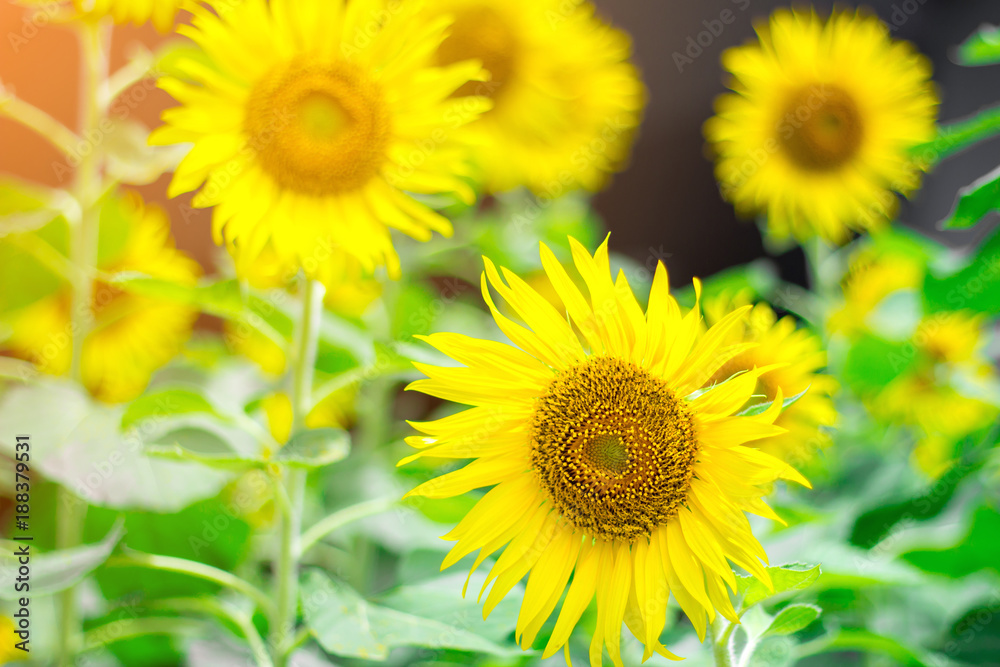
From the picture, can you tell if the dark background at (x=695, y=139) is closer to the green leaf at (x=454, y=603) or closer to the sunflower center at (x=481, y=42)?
the sunflower center at (x=481, y=42)

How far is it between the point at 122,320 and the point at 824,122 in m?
0.95

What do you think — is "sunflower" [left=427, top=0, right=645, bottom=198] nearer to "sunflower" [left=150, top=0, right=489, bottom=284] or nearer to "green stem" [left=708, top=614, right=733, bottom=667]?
"sunflower" [left=150, top=0, right=489, bottom=284]

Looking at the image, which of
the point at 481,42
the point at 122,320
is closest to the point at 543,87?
the point at 481,42

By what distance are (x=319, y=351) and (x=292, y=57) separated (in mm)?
364

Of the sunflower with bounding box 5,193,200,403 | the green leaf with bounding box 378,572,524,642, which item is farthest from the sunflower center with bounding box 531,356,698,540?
the sunflower with bounding box 5,193,200,403

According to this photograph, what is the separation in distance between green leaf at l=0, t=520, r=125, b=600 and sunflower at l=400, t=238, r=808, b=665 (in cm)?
27

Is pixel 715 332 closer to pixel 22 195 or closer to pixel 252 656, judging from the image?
pixel 252 656

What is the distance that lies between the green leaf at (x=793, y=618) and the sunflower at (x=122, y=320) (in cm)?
68

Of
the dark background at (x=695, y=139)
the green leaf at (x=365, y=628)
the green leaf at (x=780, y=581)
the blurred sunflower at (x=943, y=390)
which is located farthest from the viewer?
the dark background at (x=695, y=139)

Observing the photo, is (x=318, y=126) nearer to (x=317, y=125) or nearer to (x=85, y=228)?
(x=317, y=125)

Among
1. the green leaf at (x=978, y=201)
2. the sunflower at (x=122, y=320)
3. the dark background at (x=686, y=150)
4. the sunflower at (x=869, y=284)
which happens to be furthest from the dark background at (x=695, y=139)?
the green leaf at (x=978, y=201)

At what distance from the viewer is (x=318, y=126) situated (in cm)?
56

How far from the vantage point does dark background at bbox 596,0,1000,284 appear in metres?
1.94

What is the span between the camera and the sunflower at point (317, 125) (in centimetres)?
50
